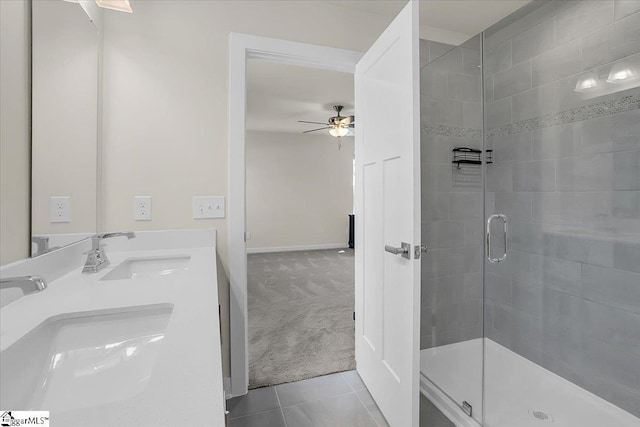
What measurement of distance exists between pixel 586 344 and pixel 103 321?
94.4 inches

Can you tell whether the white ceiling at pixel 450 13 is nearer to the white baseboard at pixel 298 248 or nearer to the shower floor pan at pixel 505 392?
the shower floor pan at pixel 505 392

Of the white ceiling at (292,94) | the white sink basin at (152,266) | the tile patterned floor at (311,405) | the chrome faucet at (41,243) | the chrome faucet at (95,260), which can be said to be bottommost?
the tile patterned floor at (311,405)

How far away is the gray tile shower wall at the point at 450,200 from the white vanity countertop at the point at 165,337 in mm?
1501

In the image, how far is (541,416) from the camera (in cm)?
163

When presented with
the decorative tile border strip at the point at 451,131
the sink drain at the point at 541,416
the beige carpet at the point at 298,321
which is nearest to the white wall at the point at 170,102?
the beige carpet at the point at 298,321

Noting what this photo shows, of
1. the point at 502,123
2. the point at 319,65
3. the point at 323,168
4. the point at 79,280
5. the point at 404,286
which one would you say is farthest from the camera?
the point at 323,168

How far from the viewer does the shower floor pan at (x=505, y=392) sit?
1610mm

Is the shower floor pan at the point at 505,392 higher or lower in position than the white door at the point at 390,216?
lower

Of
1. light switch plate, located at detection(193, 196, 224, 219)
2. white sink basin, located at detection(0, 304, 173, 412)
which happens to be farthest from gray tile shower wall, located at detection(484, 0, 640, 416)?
white sink basin, located at detection(0, 304, 173, 412)

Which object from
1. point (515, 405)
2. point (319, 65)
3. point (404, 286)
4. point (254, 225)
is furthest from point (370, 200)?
point (254, 225)

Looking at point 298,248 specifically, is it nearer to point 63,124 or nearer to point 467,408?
point 467,408

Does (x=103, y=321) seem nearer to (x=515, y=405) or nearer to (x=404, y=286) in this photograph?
(x=404, y=286)

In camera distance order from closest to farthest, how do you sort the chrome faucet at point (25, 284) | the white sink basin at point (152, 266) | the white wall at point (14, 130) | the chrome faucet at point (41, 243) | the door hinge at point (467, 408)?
the chrome faucet at point (25, 284) < the white wall at point (14, 130) < the chrome faucet at point (41, 243) < the white sink basin at point (152, 266) < the door hinge at point (467, 408)

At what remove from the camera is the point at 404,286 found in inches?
55.6
